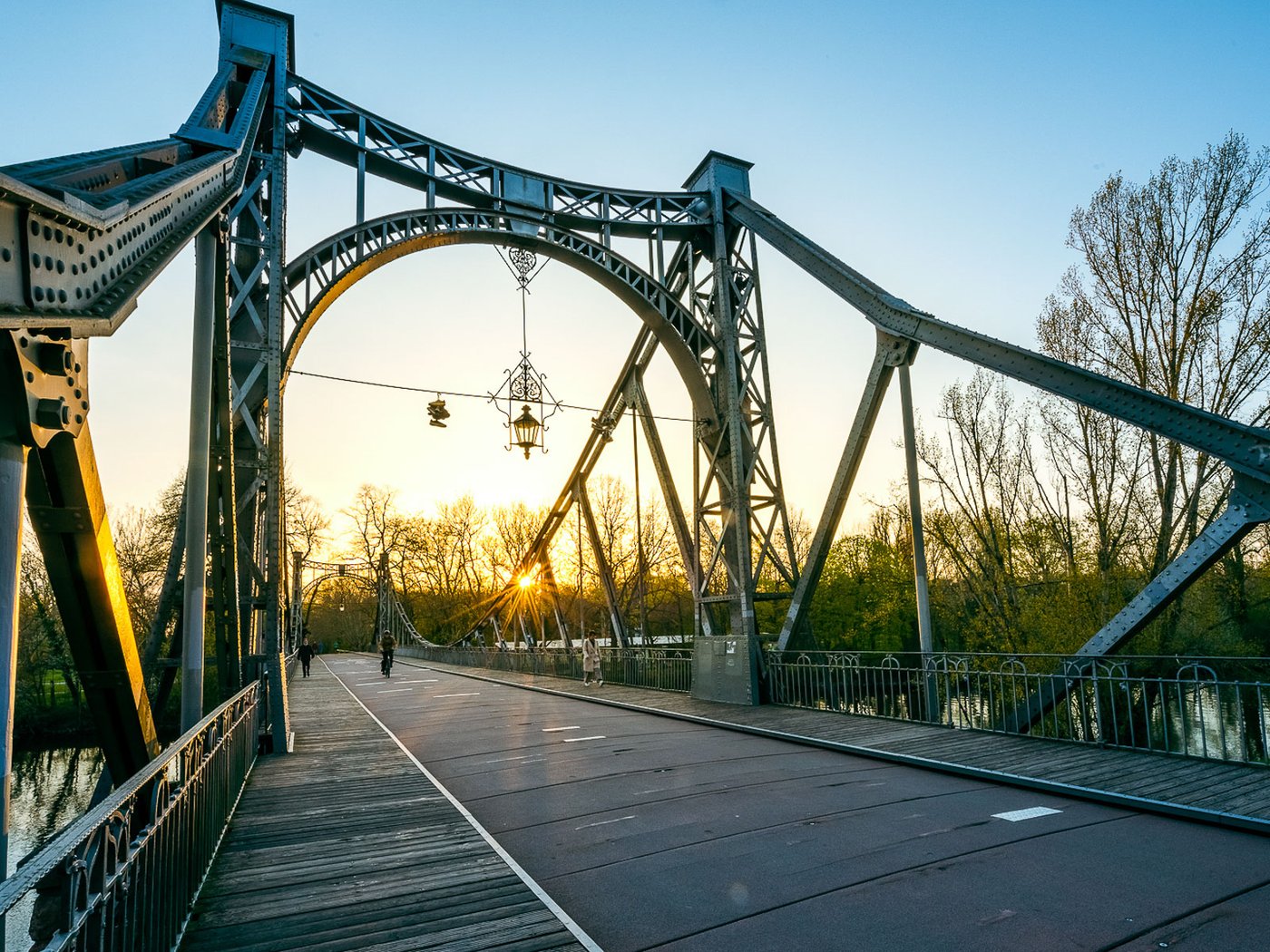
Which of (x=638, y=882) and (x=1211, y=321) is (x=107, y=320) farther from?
(x=1211, y=321)

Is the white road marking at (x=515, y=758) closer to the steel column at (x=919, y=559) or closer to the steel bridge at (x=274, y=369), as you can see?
the steel bridge at (x=274, y=369)

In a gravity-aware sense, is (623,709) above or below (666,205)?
below

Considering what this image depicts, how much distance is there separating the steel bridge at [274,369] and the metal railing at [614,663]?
5.09 feet

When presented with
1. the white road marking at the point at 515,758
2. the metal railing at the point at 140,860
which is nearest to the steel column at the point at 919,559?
the white road marking at the point at 515,758

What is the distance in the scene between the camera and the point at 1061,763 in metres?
7.02

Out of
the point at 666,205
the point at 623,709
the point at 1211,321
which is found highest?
the point at 666,205

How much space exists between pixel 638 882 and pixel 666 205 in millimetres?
12805

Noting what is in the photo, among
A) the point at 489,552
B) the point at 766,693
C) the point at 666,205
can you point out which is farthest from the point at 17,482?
the point at 489,552

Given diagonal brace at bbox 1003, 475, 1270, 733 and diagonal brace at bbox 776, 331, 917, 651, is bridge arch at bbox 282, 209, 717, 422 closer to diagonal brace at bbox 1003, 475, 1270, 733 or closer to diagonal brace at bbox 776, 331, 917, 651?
diagonal brace at bbox 776, 331, 917, 651

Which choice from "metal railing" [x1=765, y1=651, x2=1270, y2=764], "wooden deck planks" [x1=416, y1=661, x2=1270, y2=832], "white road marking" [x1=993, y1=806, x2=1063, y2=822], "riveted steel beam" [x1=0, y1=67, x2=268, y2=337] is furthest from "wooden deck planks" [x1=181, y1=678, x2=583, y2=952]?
"metal railing" [x1=765, y1=651, x2=1270, y2=764]

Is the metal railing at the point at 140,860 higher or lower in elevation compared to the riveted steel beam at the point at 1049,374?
lower

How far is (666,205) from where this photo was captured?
49.0 ft

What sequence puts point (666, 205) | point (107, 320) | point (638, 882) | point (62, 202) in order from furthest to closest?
point (666, 205), point (638, 882), point (107, 320), point (62, 202)

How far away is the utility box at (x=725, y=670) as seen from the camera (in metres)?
12.7
